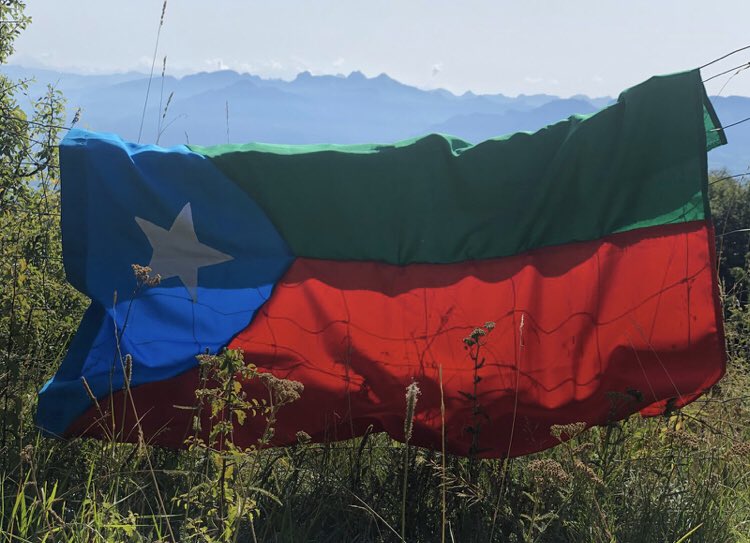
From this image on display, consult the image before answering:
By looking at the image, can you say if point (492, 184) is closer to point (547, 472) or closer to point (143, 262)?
point (547, 472)

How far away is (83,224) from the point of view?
7.22ft

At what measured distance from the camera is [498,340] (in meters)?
2.12

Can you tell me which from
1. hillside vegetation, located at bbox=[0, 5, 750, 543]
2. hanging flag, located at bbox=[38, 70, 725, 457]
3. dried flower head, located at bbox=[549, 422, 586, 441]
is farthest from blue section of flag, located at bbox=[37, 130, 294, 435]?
dried flower head, located at bbox=[549, 422, 586, 441]

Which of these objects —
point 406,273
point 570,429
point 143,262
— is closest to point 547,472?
point 570,429

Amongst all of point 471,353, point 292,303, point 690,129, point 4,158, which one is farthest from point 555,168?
point 4,158

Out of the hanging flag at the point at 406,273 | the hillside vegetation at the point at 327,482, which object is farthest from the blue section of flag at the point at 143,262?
the hillside vegetation at the point at 327,482

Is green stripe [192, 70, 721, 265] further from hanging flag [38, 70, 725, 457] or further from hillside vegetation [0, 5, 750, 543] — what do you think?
hillside vegetation [0, 5, 750, 543]

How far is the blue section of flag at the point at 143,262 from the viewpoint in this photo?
2.15m

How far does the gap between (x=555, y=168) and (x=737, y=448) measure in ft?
3.25

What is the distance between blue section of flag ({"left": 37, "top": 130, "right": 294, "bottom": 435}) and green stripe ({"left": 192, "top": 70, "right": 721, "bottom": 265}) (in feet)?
0.34

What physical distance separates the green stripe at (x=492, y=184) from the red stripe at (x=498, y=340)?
67 mm

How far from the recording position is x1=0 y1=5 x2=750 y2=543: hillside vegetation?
1.76 m

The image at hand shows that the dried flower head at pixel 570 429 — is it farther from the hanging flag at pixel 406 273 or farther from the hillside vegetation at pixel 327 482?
the hanging flag at pixel 406 273

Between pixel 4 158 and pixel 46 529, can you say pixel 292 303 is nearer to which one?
pixel 46 529
